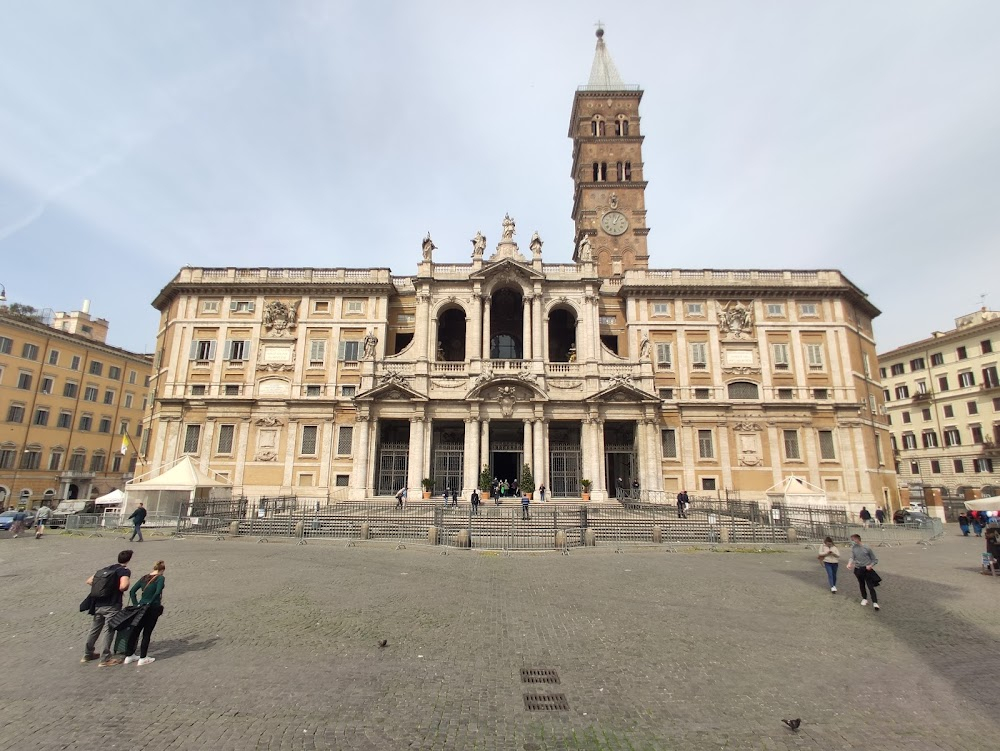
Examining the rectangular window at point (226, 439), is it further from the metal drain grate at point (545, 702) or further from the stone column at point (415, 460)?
the metal drain grate at point (545, 702)

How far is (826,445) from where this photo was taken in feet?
111

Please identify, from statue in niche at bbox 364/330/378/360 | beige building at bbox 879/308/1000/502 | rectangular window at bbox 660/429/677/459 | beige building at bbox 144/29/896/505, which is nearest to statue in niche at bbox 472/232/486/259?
beige building at bbox 144/29/896/505

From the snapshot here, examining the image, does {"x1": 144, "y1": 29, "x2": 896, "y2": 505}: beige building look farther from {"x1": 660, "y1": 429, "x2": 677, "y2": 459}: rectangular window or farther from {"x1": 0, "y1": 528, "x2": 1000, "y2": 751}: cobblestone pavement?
{"x1": 0, "y1": 528, "x2": 1000, "y2": 751}: cobblestone pavement

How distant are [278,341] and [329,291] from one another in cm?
499

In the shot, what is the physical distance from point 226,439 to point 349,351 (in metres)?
9.90

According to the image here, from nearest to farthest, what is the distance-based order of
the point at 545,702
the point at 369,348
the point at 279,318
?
the point at 545,702, the point at 369,348, the point at 279,318

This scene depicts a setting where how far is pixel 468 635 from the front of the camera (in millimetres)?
8211

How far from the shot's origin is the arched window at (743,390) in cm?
3481

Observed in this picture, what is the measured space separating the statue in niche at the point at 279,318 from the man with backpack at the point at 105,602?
3080cm

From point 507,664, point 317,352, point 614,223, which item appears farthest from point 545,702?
point 614,223

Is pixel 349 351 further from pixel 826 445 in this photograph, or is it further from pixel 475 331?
pixel 826 445

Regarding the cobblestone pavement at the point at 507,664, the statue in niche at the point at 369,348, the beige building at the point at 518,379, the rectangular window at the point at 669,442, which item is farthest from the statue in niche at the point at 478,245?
the cobblestone pavement at the point at 507,664

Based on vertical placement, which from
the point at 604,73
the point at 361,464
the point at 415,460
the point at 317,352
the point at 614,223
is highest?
the point at 604,73

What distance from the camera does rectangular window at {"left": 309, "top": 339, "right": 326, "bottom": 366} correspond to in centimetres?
3531
